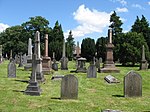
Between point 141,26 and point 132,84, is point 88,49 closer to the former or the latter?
point 141,26

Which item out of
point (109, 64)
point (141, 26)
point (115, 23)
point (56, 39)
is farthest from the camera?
point (56, 39)

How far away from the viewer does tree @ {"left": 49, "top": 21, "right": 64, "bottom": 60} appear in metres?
70.6

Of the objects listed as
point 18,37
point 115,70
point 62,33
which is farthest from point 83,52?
point 115,70

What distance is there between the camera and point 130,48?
46500 mm

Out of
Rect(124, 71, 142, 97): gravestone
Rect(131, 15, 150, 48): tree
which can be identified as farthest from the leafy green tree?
Rect(124, 71, 142, 97): gravestone

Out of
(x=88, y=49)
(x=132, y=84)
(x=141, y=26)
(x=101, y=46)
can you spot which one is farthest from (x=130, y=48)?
(x=132, y=84)

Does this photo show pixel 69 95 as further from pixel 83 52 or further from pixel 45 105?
pixel 83 52

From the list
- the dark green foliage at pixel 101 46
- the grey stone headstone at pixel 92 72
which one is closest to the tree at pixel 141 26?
the dark green foliage at pixel 101 46

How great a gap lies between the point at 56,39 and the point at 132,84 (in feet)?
221

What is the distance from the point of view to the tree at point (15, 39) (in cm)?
8650

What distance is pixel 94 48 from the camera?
77.2 m

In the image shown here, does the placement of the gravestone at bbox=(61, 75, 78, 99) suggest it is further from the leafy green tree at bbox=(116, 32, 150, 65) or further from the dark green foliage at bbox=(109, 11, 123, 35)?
the dark green foliage at bbox=(109, 11, 123, 35)

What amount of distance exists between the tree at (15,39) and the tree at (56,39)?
9664mm

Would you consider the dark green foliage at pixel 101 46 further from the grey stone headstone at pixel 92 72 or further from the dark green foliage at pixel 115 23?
the grey stone headstone at pixel 92 72
